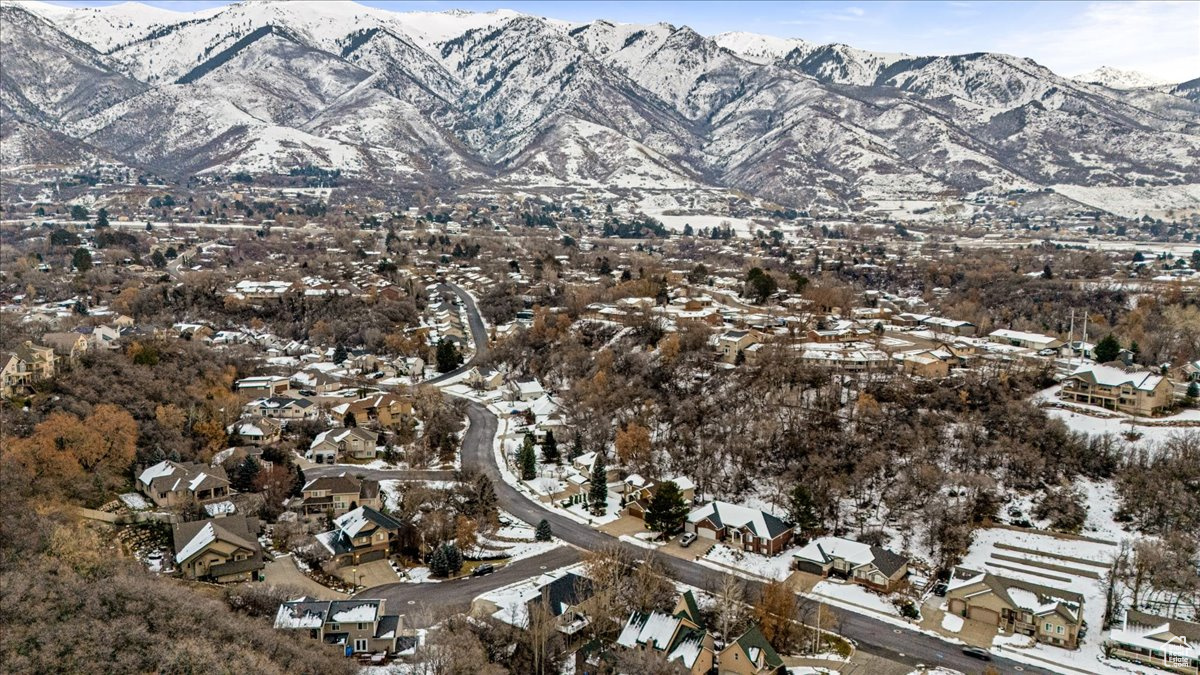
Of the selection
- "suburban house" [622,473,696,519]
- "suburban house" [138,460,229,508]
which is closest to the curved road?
"suburban house" [622,473,696,519]

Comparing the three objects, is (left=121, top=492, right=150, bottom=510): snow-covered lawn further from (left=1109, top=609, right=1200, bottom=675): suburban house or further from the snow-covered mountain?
the snow-covered mountain

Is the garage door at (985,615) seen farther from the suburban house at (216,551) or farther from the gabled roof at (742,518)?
the suburban house at (216,551)

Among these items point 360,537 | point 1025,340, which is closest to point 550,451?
point 360,537

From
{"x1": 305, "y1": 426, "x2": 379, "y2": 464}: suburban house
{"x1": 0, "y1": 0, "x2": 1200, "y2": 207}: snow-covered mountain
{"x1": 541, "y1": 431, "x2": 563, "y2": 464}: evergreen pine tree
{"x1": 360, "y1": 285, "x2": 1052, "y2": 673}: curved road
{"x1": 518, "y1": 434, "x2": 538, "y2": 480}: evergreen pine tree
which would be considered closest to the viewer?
{"x1": 360, "y1": 285, "x2": 1052, "y2": 673}: curved road

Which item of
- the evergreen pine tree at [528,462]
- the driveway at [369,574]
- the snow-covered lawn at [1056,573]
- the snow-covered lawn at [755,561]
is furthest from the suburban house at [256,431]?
the snow-covered lawn at [1056,573]

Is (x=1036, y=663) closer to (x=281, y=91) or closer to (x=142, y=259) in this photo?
(x=142, y=259)

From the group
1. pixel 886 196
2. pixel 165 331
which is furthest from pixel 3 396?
pixel 886 196
